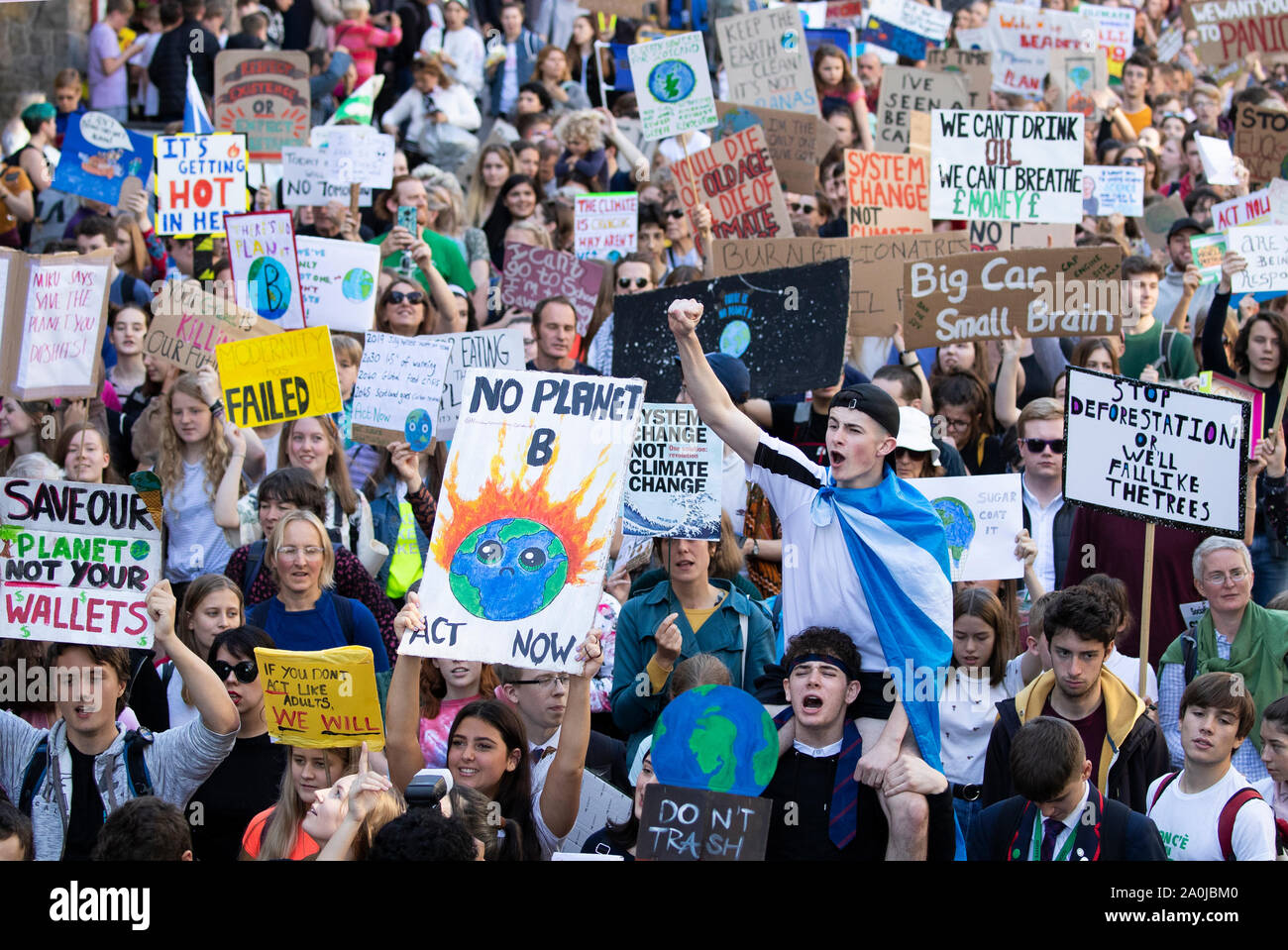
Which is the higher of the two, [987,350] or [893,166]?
[893,166]

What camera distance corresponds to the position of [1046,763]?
5.28 m

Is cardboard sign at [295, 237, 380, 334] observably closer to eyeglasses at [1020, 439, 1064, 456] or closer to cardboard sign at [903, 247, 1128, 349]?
cardboard sign at [903, 247, 1128, 349]

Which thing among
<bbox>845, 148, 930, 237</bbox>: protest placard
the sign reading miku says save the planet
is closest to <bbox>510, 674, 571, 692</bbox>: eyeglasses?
the sign reading miku says save the planet

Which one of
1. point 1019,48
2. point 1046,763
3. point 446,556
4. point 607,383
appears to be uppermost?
point 1019,48

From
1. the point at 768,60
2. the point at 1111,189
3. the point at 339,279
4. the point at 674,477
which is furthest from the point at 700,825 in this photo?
the point at 768,60

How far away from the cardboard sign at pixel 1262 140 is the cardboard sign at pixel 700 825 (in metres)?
8.57

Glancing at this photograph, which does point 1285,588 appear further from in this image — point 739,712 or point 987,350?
point 739,712

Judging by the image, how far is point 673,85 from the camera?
12609 millimetres

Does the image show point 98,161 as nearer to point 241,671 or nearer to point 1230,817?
point 241,671

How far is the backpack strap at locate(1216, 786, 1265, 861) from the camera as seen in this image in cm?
541

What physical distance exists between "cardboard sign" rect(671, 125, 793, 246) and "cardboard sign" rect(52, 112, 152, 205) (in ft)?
13.1

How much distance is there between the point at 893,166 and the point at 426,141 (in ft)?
19.5

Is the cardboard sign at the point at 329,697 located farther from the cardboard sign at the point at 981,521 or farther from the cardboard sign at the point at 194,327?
the cardboard sign at the point at 194,327
